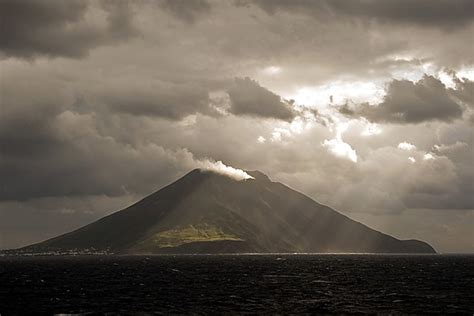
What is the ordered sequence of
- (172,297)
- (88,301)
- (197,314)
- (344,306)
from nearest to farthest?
(197,314), (344,306), (88,301), (172,297)

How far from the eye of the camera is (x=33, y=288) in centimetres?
16312

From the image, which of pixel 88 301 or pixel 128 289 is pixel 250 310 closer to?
pixel 88 301

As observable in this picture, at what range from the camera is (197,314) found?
10550 cm

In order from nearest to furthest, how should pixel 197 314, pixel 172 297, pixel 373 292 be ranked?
pixel 197 314, pixel 172 297, pixel 373 292

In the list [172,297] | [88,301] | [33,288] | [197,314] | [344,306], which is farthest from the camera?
[33,288]

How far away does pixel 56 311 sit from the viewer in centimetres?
10900

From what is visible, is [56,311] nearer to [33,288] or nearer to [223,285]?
[33,288]

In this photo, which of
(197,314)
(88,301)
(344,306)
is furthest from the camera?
(88,301)

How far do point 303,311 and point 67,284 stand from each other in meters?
97.7

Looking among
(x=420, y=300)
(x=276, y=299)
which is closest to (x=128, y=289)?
(x=276, y=299)

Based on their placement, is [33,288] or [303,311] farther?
[33,288]

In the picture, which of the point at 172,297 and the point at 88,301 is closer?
the point at 88,301

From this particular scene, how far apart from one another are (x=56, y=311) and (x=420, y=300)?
78.6 metres

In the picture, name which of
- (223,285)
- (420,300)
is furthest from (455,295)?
(223,285)
